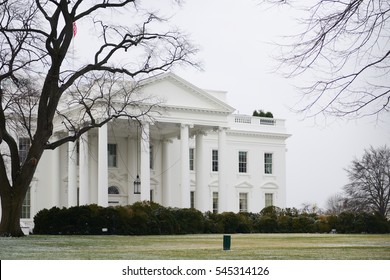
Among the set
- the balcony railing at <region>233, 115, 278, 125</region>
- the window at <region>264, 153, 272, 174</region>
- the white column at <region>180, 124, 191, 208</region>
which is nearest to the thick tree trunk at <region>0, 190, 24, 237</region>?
the white column at <region>180, 124, 191, 208</region>

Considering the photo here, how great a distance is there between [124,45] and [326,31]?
14.7m

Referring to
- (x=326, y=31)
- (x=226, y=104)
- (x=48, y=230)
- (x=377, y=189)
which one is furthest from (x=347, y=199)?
(x=326, y=31)

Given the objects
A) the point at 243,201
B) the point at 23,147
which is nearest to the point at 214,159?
the point at 243,201

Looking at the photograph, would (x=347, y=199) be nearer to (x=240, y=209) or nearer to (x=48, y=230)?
(x=240, y=209)

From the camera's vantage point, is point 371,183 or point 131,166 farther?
point 131,166

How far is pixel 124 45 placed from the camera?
28984 millimetres

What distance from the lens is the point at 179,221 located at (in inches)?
1447

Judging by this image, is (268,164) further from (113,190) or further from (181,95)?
(113,190)

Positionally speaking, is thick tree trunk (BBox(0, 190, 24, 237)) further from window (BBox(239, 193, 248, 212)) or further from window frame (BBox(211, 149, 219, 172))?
window (BBox(239, 193, 248, 212))

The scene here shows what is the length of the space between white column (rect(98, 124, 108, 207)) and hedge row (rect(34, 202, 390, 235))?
5.97 meters

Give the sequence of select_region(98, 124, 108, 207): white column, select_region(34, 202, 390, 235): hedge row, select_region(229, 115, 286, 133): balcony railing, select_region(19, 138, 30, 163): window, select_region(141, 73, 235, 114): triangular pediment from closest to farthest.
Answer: select_region(34, 202, 390, 235): hedge row → select_region(98, 124, 108, 207): white column → select_region(19, 138, 30, 163): window → select_region(141, 73, 235, 114): triangular pediment → select_region(229, 115, 286, 133): balcony railing

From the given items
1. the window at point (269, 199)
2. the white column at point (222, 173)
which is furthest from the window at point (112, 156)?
the window at point (269, 199)

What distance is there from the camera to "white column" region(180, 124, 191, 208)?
45.2 m

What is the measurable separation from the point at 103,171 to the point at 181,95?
276 inches
